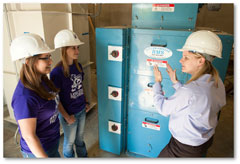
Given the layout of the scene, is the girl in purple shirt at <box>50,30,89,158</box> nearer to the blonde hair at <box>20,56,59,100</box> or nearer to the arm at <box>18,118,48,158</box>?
the blonde hair at <box>20,56,59,100</box>

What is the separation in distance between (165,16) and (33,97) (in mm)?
1367

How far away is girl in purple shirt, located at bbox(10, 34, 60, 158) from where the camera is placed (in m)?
1.00

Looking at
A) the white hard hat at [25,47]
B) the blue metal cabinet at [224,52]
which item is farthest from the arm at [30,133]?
the blue metal cabinet at [224,52]

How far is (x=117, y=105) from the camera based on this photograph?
1.89m

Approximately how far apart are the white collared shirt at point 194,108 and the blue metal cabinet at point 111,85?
634mm

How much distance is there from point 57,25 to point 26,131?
1.55 m

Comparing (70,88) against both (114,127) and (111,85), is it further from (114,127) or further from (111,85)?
(114,127)

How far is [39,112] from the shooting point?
43.3 inches

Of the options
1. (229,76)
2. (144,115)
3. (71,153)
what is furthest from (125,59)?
(229,76)

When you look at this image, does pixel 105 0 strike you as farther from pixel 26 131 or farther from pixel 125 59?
pixel 26 131

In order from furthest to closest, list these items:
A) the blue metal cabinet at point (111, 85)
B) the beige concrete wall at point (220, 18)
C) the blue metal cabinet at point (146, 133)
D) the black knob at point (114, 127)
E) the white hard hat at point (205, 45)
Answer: the beige concrete wall at point (220, 18), the black knob at point (114, 127), the blue metal cabinet at point (146, 133), the blue metal cabinet at point (111, 85), the white hard hat at point (205, 45)

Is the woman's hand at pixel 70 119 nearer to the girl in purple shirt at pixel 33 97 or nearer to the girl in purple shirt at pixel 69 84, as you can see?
the girl in purple shirt at pixel 69 84

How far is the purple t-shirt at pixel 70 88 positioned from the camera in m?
1.46

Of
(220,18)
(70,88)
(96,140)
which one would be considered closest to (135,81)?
(70,88)
